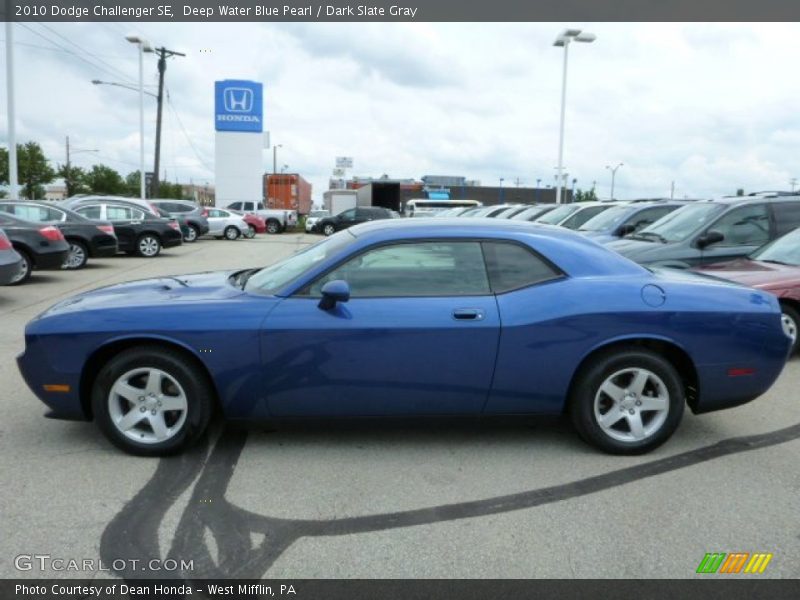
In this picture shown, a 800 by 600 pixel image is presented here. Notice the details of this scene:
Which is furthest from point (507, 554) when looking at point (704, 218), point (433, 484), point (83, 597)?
point (704, 218)

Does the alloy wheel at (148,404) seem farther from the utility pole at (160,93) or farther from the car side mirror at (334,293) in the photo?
the utility pole at (160,93)

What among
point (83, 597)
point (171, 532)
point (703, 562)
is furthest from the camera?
point (171, 532)

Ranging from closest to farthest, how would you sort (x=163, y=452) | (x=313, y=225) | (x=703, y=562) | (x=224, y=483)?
(x=703, y=562), (x=224, y=483), (x=163, y=452), (x=313, y=225)

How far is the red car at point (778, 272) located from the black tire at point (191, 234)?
22263 mm

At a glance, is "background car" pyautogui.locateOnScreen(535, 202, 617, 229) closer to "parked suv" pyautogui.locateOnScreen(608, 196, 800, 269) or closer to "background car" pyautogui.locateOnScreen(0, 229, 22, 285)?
"parked suv" pyautogui.locateOnScreen(608, 196, 800, 269)

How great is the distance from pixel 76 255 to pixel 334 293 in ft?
40.8

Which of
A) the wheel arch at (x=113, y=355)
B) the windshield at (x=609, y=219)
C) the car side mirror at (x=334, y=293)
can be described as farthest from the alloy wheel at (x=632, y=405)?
the windshield at (x=609, y=219)

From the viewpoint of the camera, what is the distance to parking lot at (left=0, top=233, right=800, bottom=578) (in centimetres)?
299

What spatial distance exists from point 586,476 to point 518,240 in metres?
1.46

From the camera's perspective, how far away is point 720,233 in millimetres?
8125

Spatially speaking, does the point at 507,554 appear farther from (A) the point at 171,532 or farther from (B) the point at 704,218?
(B) the point at 704,218

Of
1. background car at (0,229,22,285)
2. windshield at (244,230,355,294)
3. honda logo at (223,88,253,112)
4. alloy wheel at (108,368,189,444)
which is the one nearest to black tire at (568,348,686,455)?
windshield at (244,230,355,294)

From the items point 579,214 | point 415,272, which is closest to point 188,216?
point 579,214

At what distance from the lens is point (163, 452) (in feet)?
13.2
